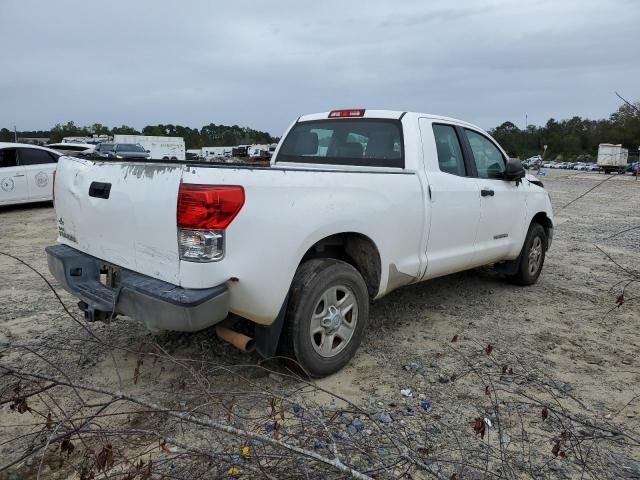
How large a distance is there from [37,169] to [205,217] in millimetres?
11314

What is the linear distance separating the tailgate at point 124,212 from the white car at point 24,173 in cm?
961

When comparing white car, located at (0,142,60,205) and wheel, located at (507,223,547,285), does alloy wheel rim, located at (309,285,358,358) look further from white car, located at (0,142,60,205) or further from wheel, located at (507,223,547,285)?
white car, located at (0,142,60,205)

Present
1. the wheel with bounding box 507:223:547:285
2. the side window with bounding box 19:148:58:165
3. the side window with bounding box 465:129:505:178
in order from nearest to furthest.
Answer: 1. the side window with bounding box 465:129:505:178
2. the wheel with bounding box 507:223:547:285
3. the side window with bounding box 19:148:58:165

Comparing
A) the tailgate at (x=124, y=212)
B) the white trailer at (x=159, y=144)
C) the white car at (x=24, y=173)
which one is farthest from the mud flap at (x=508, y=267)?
the white trailer at (x=159, y=144)

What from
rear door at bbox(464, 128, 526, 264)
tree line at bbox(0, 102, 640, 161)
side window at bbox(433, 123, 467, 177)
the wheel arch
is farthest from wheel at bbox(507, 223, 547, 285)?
tree line at bbox(0, 102, 640, 161)

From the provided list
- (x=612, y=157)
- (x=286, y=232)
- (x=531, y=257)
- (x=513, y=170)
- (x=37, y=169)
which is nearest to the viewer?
(x=286, y=232)

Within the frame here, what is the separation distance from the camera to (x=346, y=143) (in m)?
4.74

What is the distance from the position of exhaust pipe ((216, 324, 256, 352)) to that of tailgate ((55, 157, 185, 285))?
53 cm

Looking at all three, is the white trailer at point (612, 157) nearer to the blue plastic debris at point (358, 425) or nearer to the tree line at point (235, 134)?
the tree line at point (235, 134)

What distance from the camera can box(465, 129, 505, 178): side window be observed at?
203 inches

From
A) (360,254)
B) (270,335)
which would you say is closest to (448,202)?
(360,254)

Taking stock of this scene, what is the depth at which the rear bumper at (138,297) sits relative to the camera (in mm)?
2781

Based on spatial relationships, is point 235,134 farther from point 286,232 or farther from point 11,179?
point 286,232

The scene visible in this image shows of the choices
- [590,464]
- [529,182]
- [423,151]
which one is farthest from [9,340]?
[529,182]
